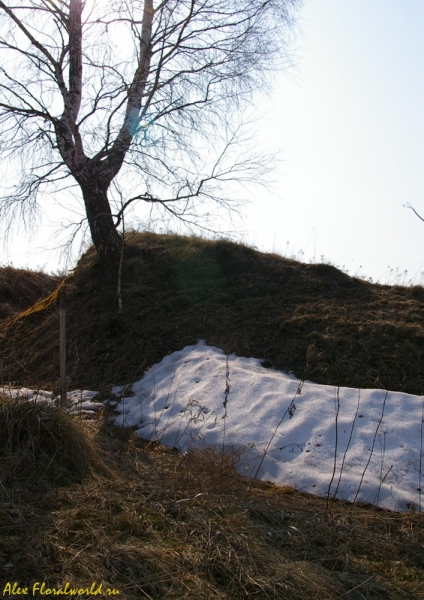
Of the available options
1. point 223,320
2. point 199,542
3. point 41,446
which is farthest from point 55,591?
point 223,320

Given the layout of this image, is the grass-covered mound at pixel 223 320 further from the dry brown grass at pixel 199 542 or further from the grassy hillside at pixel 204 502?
the dry brown grass at pixel 199 542

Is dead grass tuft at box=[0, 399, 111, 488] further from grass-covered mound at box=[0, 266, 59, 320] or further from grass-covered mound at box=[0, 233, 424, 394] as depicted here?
grass-covered mound at box=[0, 266, 59, 320]

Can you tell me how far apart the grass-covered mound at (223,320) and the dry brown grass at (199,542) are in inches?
113

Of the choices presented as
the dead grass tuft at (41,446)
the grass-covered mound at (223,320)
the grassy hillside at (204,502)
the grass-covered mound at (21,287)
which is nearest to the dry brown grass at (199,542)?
the grassy hillside at (204,502)

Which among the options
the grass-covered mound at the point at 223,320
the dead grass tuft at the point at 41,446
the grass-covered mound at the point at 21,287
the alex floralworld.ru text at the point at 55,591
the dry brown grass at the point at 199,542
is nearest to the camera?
the alex floralworld.ru text at the point at 55,591

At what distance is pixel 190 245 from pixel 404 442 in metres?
6.62

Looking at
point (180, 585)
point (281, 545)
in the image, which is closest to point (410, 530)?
point (281, 545)

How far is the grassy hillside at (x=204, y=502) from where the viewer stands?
3258mm

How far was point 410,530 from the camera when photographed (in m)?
4.21

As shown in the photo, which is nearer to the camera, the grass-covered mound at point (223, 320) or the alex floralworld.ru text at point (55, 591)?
the alex floralworld.ru text at point (55, 591)

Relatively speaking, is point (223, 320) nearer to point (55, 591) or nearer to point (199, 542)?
point (199, 542)

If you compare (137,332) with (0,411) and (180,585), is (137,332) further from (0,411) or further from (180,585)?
(180,585)

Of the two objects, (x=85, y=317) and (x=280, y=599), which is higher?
(x=85, y=317)

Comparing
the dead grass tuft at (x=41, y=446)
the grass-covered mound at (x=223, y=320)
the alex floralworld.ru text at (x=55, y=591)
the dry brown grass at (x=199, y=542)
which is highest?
the grass-covered mound at (x=223, y=320)
